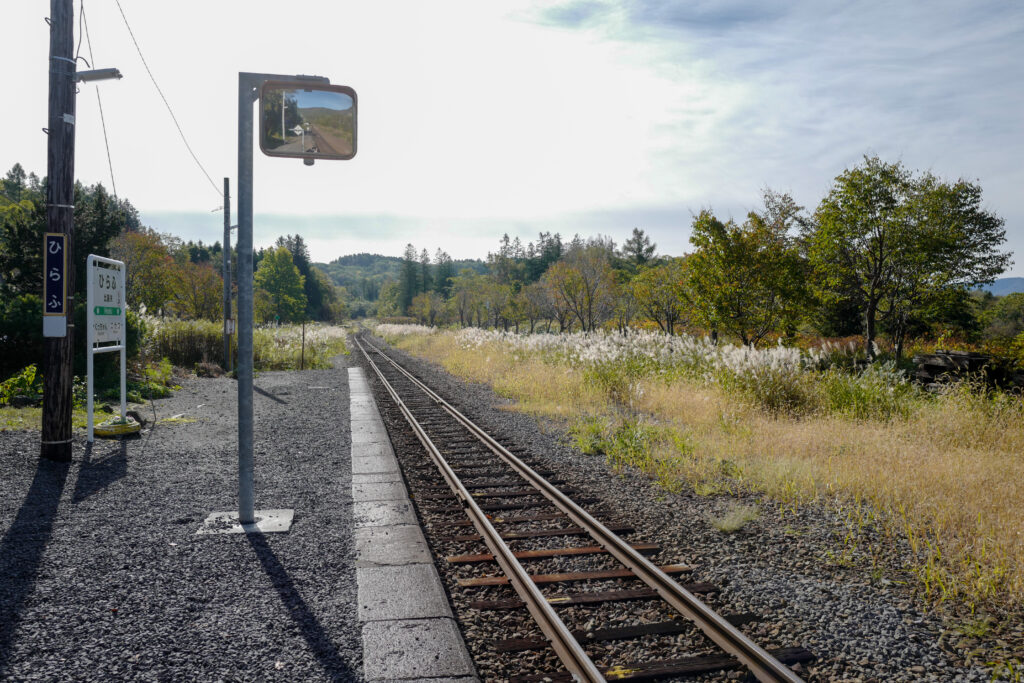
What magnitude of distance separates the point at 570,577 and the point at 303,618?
1831 mm

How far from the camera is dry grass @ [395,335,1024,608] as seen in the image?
457 centimetres

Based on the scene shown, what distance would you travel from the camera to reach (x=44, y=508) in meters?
5.89

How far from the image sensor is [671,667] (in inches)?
131

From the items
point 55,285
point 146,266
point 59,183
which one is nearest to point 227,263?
point 59,183

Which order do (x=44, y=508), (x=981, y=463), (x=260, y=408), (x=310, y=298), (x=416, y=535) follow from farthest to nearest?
(x=310, y=298) < (x=260, y=408) < (x=981, y=463) < (x=44, y=508) < (x=416, y=535)

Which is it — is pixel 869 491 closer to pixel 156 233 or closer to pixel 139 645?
pixel 139 645

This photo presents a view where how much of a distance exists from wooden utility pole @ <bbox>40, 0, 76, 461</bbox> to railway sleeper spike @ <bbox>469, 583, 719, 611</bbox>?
20.8 ft

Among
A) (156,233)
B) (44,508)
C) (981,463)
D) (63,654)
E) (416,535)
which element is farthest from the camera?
(156,233)

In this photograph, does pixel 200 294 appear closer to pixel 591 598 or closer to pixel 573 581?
pixel 573 581

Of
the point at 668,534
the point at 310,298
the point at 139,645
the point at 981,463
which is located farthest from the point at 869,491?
the point at 310,298

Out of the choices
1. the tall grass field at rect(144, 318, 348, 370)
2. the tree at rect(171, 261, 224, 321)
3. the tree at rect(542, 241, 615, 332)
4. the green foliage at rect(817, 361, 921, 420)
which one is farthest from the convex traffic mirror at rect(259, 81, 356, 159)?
the tree at rect(171, 261, 224, 321)

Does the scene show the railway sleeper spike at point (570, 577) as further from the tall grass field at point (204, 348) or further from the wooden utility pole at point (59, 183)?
the tall grass field at point (204, 348)

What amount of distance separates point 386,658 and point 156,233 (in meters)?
A: 46.5

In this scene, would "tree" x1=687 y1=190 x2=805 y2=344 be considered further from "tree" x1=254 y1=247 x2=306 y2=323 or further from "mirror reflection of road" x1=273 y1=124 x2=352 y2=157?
"tree" x1=254 y1=247 x2=306 y2=323
